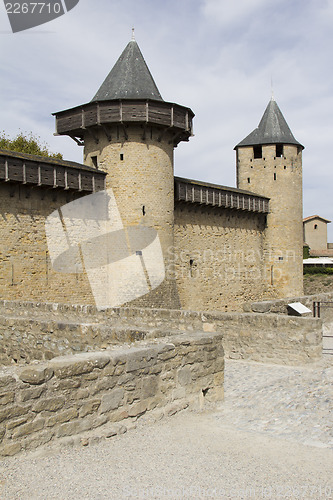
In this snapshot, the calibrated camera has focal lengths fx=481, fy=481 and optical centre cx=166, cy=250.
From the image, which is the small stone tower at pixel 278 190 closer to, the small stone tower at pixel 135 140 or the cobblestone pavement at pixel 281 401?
the small stone tower at pixel 135 140

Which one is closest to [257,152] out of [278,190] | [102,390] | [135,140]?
[278,190]

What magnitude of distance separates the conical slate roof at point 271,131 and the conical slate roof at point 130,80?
7.97 meters

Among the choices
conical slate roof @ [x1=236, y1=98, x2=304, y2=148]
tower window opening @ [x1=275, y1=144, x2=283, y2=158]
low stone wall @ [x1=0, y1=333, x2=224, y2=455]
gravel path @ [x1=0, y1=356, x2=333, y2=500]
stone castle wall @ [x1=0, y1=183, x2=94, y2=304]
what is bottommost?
gravel path @ [x1=0, y1=356, x2=333, y2=500]

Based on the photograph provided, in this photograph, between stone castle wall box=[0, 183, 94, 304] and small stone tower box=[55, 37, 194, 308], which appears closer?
stone castle wall box=[0, 183, 94, 304]

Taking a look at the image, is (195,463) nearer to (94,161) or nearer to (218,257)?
Result: (94,161)

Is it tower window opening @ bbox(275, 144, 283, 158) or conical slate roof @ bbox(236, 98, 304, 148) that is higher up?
conical slate roof @ bbox(236, 98, 304, 148)

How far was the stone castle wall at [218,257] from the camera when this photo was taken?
18.7m

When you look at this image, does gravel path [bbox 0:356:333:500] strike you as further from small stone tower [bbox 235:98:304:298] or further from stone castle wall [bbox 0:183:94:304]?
small stone tower [bbox 235:98:304:298]

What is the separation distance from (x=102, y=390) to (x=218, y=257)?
17135mm

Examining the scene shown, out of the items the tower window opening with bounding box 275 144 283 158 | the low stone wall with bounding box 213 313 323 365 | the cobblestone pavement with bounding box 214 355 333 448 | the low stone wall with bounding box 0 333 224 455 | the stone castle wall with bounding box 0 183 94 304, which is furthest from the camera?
the tower window opening with bounding box 275 144 283 158

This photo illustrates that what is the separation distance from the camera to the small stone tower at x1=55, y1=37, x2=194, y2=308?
50.1 ft

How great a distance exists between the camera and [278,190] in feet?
75.0

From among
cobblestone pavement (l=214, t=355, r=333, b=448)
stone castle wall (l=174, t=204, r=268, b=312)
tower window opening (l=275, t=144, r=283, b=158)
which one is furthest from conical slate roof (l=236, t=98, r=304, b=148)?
cobblestone pavement (l=214, t=355, r=333, b=448)

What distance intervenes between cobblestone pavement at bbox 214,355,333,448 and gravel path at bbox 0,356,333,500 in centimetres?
2
